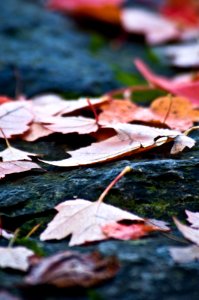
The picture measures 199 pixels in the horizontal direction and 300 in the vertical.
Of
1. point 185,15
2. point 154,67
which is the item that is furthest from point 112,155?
point 185,15

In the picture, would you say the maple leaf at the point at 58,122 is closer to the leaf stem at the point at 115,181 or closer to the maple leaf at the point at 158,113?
the maple leaf at the point at 158,113

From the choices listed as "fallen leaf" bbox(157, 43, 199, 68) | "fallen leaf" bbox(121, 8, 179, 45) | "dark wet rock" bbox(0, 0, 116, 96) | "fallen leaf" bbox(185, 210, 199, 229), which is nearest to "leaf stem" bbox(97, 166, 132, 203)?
"fallen leaf" bbox(185, 210, 199, 229)

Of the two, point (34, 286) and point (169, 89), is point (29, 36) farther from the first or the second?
point (34, 286)

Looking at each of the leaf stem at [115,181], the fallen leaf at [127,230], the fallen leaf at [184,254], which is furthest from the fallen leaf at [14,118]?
Result: the fallen leaf at [184,254]

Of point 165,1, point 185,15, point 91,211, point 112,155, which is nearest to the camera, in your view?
point 91,211

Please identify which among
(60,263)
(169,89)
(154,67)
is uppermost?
(60,263)
